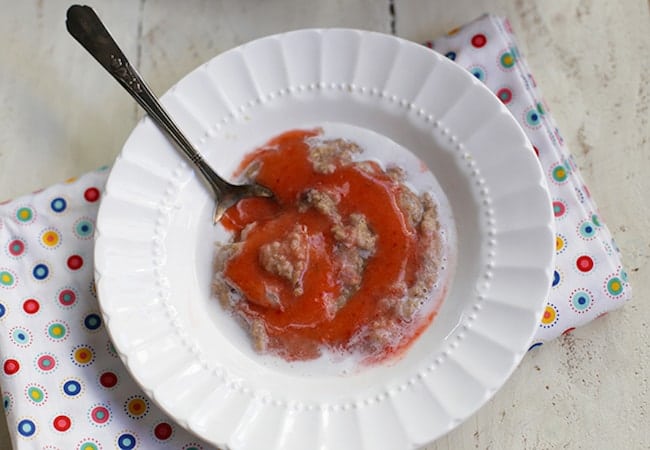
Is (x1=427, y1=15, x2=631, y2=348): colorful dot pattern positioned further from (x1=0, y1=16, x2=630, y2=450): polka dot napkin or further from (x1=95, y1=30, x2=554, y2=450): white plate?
(x1=95, y1=30, x2=554, y2=450): white plate

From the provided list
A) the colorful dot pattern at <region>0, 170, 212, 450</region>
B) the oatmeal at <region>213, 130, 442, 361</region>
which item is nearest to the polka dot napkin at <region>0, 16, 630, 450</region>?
the colorful dot pattern at <region>0, 170, 212, 450</region>

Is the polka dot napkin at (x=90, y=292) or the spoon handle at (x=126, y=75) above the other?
the spoon handle at (x=126, y=75)

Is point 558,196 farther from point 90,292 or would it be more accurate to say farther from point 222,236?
point 90,292

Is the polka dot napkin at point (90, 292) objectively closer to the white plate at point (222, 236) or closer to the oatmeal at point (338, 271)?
the white plate at point (222, 236)

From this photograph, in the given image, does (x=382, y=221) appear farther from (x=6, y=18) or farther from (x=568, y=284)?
(x=6, y=18)

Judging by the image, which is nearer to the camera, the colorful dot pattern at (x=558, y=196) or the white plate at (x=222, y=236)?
the white plate at (x=222, y=236)

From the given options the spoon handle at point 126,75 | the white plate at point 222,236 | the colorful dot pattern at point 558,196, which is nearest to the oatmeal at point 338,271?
the white plate at point 222,236

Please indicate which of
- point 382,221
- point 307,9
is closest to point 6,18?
point 307,9
